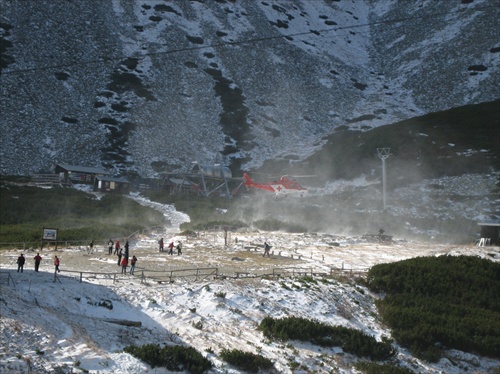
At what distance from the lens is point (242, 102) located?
99938 millimetres

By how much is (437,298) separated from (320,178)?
51.7m

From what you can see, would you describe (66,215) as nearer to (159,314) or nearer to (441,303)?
(159,314)

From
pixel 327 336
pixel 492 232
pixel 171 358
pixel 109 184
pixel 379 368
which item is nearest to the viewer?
pixel 171 358

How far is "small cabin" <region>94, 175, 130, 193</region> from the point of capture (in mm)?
61531

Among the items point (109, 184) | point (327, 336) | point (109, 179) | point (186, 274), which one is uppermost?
point (109, 179)

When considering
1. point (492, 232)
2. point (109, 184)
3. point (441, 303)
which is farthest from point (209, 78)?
point (441, 303)

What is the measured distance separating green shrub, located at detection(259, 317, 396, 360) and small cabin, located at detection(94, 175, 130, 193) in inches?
1864

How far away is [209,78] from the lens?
103 metres

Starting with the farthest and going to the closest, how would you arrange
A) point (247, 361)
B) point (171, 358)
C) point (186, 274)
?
point (186, 274) < point (247, 361) < point (171, 358)

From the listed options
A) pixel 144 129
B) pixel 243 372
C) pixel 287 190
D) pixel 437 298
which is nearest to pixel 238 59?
pixel 144 129

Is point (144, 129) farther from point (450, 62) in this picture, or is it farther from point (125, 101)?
point (450, 62)

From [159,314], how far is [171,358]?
4055 millimetres

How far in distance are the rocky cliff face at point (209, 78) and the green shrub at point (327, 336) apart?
57564 mm

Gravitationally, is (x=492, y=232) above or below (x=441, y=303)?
above
